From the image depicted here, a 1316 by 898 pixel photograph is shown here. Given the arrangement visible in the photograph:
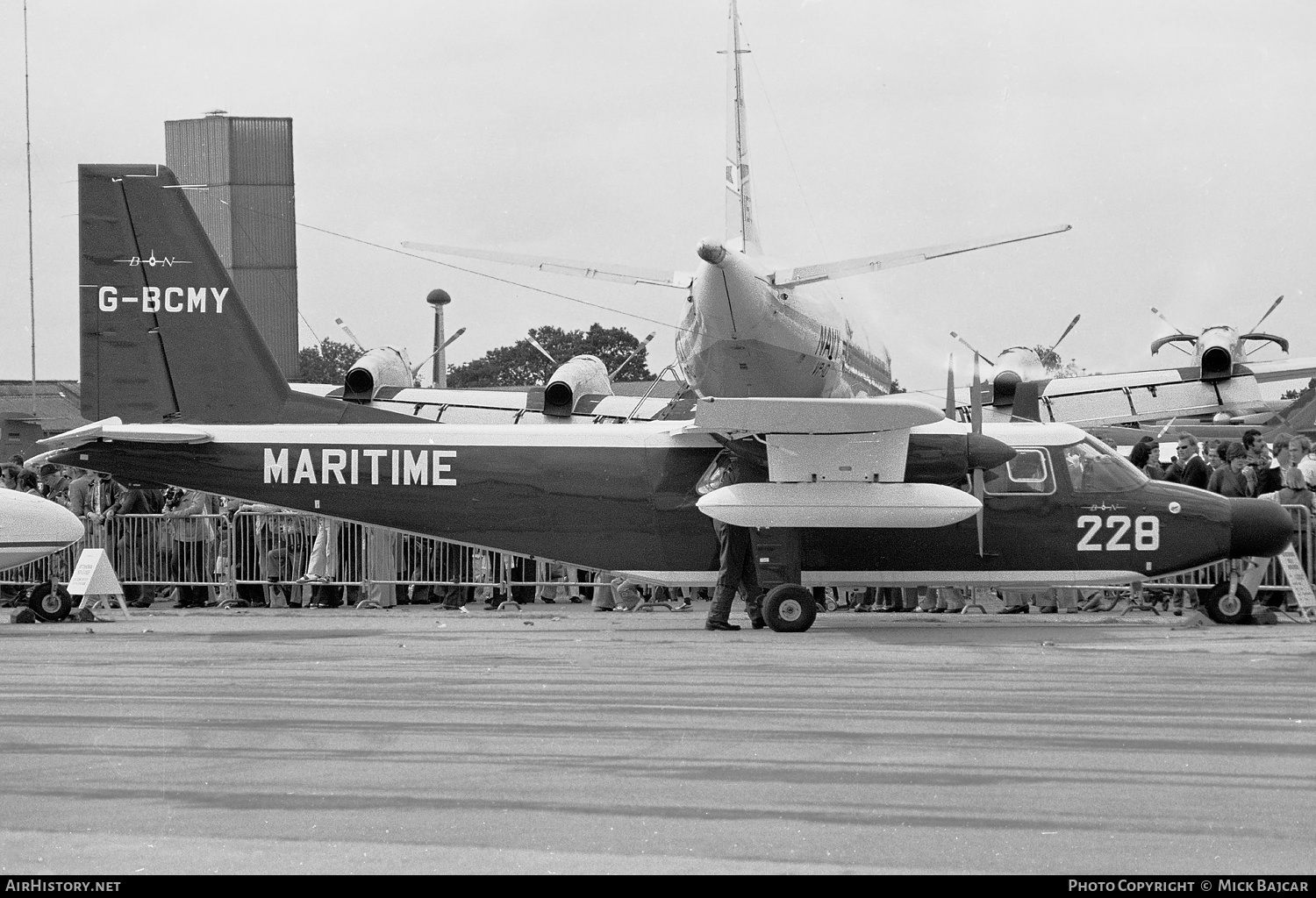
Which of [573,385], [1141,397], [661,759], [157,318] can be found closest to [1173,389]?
[1141,397]

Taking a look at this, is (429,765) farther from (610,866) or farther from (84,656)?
(84,656)

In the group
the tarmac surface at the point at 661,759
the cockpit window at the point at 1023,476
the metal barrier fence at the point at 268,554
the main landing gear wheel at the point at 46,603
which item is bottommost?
the tarmac surface at the point at 661,759

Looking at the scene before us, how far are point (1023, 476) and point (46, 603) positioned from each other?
11.2m

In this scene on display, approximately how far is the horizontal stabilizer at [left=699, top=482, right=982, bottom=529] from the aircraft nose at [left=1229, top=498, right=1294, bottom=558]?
298cm

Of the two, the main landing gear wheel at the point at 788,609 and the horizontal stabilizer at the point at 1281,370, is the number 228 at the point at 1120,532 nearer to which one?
the main landing gear wheel at the point at 788,609

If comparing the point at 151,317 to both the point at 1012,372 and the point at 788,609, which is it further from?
the point at 1012,372

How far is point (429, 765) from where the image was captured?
737cm

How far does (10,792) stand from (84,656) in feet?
20.7

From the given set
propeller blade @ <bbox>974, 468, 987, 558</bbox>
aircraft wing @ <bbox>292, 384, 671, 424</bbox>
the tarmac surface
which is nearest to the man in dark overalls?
propeller blade @ <bbox>974, 468, 987, 558</bbox>

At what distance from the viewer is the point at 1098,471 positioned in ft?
54.7

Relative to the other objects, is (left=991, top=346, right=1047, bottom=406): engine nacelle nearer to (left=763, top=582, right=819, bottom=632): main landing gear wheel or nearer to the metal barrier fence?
the metal barrier fence

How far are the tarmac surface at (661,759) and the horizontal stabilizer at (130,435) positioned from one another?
10.8 ft

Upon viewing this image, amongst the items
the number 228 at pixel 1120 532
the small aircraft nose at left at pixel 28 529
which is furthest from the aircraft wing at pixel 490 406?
the number 228 at pixel 1120 532

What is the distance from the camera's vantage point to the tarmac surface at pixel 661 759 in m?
Result: 5.58
